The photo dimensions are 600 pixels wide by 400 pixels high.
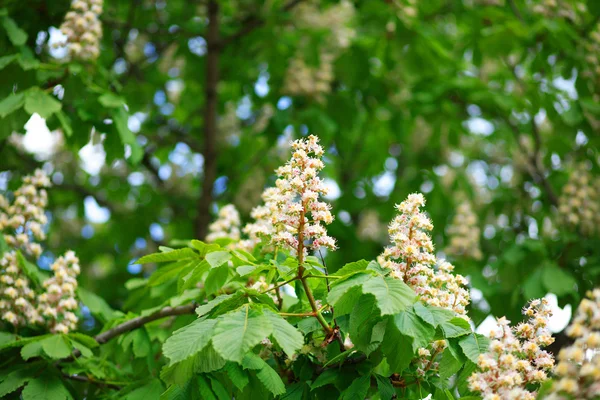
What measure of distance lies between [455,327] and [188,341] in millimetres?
1086

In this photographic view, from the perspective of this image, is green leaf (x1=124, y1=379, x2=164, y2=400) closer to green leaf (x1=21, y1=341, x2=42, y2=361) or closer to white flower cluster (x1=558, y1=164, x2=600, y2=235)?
green leaf (x1=21, y1=341, x2=42, y2=361)

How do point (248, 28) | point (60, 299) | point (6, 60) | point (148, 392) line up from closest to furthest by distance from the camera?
point (148, 392), point (60, 299), point (6, 60), point (248, 28)

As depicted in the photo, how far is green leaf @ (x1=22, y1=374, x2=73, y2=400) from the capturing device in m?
3.47

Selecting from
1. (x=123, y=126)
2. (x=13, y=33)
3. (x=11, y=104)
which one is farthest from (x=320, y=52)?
(x=11, y=104)

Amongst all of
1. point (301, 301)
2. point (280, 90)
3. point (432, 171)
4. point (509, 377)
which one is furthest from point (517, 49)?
point (509, 377)

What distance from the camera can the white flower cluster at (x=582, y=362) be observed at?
209 cm

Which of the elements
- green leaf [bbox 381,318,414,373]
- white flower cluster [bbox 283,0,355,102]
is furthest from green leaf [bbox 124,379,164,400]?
white flower cluster [bbox 283,0,355,102]

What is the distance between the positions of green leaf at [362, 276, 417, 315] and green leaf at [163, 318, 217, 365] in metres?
0.62

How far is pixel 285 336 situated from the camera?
8.14 feet

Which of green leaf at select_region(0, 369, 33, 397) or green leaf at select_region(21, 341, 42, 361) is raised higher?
green leaf at select_region(21, 341, 42, 361)

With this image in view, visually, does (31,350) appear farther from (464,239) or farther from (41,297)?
(464,239)

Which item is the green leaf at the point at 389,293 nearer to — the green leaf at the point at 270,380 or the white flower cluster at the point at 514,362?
the white flower cluster at the point at 514,362

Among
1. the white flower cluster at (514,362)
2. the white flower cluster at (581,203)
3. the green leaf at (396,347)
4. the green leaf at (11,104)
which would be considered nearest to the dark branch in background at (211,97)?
the green leaf at (11,104)

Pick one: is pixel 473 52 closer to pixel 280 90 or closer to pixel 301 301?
pixel 280 90
